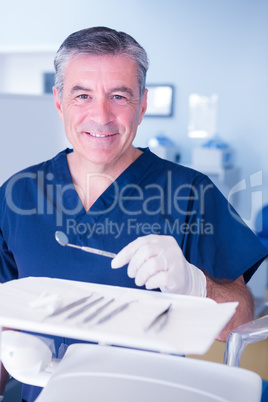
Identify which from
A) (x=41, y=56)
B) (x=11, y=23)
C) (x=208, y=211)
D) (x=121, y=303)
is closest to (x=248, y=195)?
(x=41, y=56)

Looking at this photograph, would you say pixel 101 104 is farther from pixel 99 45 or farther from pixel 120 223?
pixel 120 223

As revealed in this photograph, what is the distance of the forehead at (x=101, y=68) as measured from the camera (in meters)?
0.98

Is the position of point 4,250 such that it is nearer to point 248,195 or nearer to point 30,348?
point 30,348

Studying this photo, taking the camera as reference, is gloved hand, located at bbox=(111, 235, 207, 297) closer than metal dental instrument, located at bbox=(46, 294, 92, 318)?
No

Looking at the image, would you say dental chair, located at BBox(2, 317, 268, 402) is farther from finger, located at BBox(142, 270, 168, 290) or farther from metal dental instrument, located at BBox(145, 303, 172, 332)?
finger, located at BBox(142, 270, 168, 290)

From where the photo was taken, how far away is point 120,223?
1.03 metres

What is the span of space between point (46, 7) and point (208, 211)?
383cm

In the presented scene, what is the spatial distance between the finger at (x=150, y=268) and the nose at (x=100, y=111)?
387 mm

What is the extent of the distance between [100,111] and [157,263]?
410 mm

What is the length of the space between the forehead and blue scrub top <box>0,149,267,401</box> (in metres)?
0.20

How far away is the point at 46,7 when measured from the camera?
4.35 m

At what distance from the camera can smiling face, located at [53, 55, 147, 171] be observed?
98cm

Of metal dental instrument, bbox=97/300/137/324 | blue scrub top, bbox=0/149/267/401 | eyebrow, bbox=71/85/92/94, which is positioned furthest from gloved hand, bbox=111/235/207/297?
eyebrow, bbox=71/85/92/94

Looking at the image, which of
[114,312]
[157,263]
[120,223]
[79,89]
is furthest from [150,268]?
[79,89]
